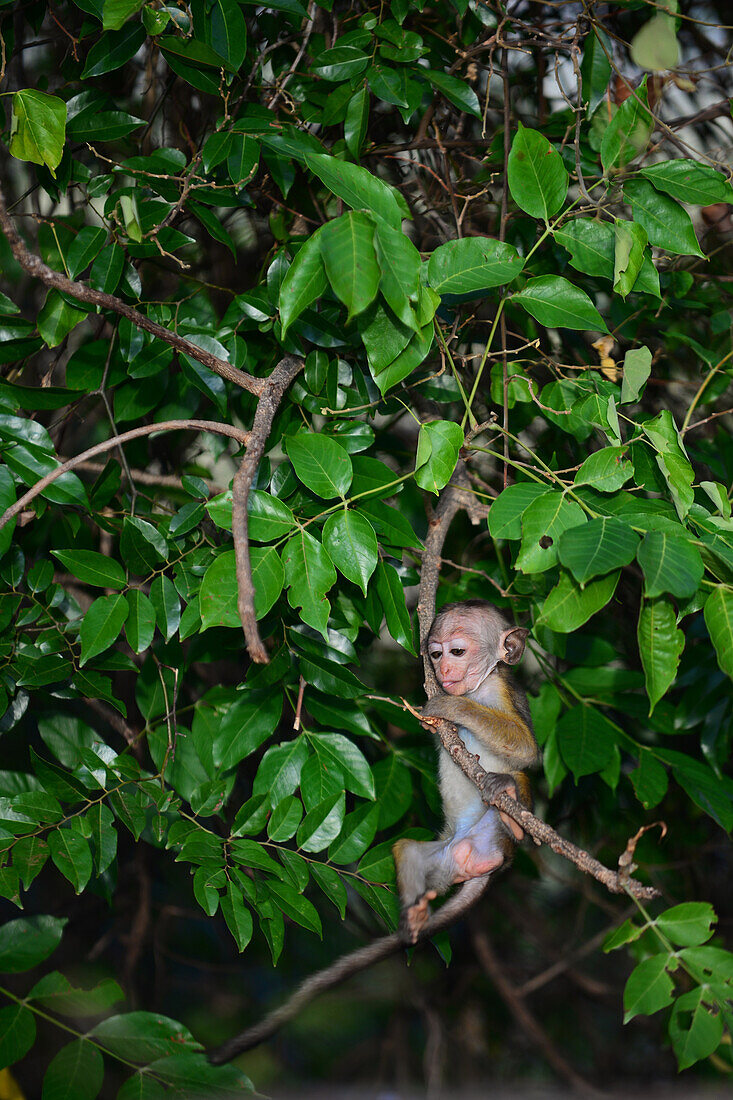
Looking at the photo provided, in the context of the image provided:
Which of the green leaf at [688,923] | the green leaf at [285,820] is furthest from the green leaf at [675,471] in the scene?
the green leaf at [285,820]

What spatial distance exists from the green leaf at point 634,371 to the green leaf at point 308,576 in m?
0.39

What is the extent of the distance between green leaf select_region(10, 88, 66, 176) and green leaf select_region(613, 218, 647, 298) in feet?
2.45

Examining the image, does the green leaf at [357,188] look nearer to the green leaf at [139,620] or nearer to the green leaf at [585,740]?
the green leaf at [139,620]

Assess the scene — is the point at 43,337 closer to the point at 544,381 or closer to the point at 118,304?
the point at 118,304

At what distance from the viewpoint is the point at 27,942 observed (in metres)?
1.24

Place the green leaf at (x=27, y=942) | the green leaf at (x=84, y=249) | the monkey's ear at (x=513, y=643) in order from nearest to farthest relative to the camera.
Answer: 1. the green leaf at (x=27, y=942)
2. the green leaf at (x=84, y=249)
3. the monkey's ear at (x=513, y=643)

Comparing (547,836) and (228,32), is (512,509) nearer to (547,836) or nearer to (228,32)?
(547,836)

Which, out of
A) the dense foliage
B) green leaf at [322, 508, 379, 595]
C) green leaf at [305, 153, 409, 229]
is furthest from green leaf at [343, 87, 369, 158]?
green leaf at [322, 508, 379, 595]

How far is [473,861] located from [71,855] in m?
0.61

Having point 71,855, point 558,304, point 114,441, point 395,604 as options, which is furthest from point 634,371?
point 71,855

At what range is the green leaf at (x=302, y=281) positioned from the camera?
92 cm

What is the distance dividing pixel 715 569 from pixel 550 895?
8.35 ft

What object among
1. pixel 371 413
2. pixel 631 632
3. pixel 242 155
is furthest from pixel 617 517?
pixel 631 632

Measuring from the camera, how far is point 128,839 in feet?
8.80
